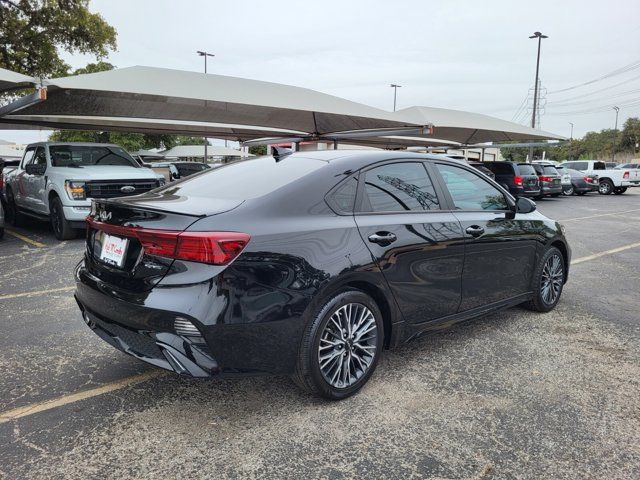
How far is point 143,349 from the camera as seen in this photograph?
8.82 ft

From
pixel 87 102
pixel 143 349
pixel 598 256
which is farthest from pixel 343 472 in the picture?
pixel 87 102

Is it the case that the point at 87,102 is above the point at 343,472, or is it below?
above

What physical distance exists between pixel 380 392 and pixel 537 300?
87.6 inches

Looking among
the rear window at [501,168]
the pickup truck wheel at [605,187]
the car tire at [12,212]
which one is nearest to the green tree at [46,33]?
the car tire at [12,212]

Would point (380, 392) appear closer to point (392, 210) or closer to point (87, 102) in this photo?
point (392, 210)

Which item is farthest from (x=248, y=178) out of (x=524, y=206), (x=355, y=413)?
(x=524, y=206)

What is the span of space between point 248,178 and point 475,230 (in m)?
1.73

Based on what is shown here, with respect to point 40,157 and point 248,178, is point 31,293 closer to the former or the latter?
point 248,178

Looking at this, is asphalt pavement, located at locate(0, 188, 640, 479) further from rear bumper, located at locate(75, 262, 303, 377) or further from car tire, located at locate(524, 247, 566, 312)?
rear bumper, located at locate(75, 262, 303, 377)

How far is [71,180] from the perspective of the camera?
838 cm

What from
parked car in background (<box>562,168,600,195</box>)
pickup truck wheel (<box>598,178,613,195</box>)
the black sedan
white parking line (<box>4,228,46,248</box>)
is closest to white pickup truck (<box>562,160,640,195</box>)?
pickup truck wheel (<box>598,178,613,195</box>)

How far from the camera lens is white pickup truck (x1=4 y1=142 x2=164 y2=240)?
331 inches

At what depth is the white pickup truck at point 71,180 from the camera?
27.6 feet

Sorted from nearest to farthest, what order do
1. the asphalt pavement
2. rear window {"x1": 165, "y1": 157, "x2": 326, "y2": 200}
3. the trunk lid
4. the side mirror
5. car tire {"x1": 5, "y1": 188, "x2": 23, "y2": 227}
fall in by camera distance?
the asphalt pavement, the trunk lid, rear window {"x1": 165, "y1": 157, "x2": 326, "y2": 200}, the side mirror, car tire {"x1": 5, "y1": 188, "x2": 23, "y2": 227}
